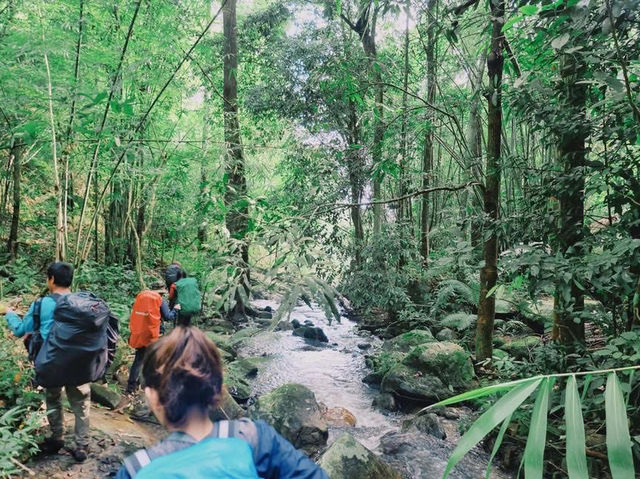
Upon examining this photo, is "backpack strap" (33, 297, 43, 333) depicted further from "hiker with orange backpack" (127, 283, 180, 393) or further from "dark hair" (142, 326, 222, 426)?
"dark hair" (142, 326, 222, 426)

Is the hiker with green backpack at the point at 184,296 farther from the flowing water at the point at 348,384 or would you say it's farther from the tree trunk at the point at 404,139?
the tree trunk at the point at 404,139

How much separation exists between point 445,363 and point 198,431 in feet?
19.1

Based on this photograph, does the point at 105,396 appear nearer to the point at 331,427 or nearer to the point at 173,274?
the point at 173,274

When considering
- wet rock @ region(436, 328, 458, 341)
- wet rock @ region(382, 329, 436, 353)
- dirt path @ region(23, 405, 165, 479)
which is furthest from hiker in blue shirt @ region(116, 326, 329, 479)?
wet rock @ region(436, 328, 458, 341)

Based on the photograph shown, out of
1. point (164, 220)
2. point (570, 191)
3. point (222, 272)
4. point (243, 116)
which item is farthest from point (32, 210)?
point (570, 191)

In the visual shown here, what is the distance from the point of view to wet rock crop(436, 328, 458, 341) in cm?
842

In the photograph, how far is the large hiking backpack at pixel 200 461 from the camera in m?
0.97

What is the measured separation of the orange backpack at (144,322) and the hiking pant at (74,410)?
1238 mm

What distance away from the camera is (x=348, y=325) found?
11805 millimetres

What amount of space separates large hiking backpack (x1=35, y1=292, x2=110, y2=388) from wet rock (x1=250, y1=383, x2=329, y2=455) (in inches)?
92.5

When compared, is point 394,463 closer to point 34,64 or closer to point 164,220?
point 34,64

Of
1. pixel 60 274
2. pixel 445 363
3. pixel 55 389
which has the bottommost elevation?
pixel 445 363

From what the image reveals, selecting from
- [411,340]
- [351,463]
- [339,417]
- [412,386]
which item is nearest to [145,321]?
[351,463]

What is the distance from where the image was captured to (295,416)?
509cm
